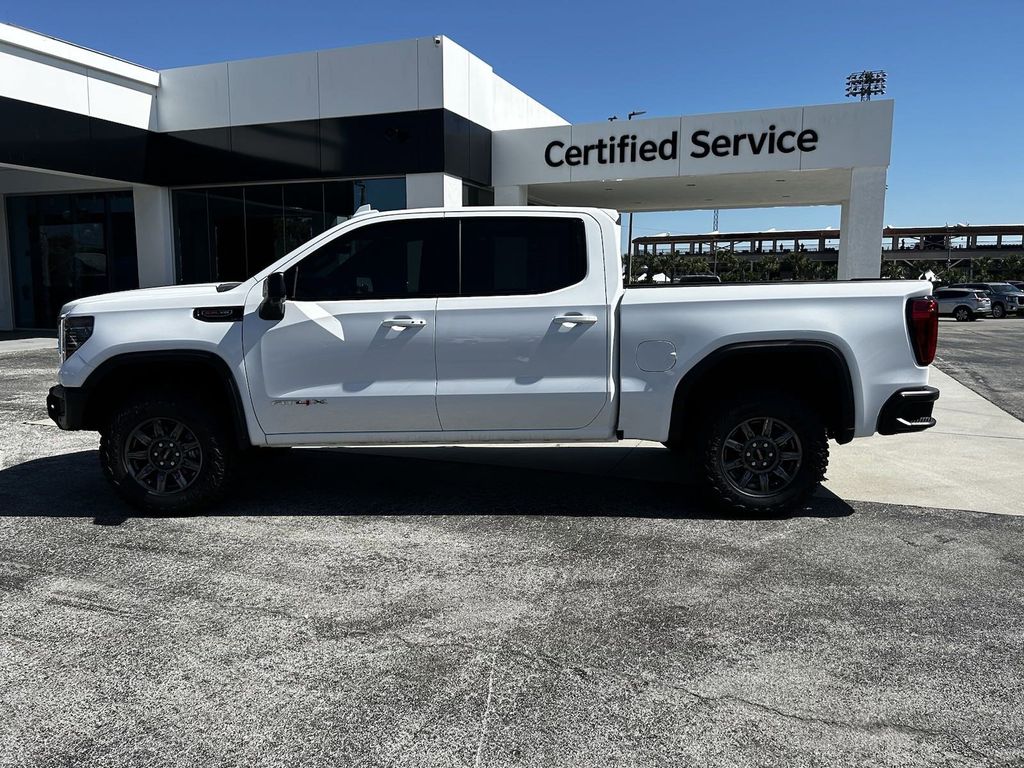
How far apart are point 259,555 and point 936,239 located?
4217 inches

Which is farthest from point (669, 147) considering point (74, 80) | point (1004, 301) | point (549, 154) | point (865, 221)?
point (1004, 301)

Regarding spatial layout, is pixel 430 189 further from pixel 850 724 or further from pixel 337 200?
pixel 850 724

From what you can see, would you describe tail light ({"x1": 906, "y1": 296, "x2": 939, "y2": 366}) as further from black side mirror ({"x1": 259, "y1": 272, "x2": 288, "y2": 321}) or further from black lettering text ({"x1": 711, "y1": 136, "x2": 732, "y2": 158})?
black lettering text ({"x1": 711, "y1": 136, "x2": 732, "y2": 158})

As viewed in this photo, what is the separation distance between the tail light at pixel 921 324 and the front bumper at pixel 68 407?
5349mm

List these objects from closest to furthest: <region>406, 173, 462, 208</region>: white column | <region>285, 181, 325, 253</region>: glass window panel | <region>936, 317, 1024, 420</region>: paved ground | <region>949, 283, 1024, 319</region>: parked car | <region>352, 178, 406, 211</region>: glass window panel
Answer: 1. <region>936, 317, 1024, 420</region>: paved ground
2. <region>406, 173, 462, 208</region>: white column
3. <region>352, 178, 406, 211</region>: glass window panel
4. <region>285, 181, 325, 253</region>: glass window panel
5. <region>949, 283, 1024, 319</region>: parked car

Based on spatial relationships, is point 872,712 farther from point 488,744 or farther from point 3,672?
point 3,672

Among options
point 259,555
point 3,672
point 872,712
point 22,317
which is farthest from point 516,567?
point 22,317

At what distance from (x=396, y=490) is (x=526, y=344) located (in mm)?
1736

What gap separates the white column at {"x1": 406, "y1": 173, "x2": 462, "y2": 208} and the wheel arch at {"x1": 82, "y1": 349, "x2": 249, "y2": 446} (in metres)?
12.3

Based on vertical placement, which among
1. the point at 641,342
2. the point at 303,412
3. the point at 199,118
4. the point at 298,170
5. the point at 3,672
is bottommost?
the point at 3,672

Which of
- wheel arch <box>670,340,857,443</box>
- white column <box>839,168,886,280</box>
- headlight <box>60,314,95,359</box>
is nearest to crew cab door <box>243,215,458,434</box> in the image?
headlight <box>60,314,95,359</box>

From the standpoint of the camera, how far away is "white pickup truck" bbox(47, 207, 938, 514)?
5156 mm

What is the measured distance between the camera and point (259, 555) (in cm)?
475

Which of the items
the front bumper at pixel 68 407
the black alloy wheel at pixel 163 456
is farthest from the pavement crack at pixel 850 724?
the front bumper at pixel 68 407
